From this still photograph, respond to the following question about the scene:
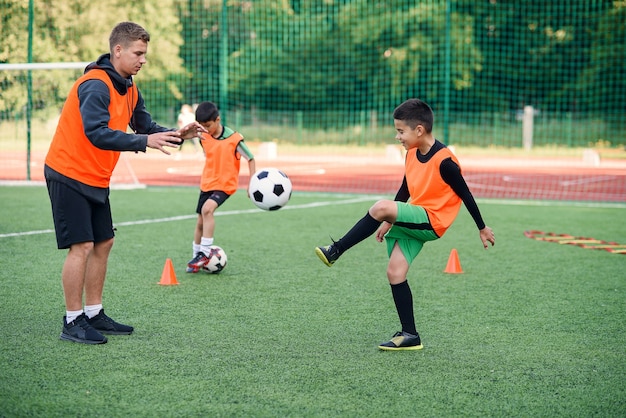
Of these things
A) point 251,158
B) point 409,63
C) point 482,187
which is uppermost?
point 409,63

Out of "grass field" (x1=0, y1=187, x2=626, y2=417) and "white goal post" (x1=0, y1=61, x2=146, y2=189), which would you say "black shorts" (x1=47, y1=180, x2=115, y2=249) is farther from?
"white goal post" (x1=0, y1=61, x2=146, y2=189)

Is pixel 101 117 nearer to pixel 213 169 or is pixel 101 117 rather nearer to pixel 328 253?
pixel 328 253

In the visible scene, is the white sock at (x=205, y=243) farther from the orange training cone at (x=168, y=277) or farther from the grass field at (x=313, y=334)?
the orange training cone at (x=168, y=277)

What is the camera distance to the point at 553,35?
35156 mm

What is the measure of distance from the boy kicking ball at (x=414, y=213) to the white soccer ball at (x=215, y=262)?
2660 millimetres

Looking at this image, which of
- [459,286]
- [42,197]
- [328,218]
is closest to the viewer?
[459,286]

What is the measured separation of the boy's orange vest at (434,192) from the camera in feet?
16.5

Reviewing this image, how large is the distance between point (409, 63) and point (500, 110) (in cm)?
560

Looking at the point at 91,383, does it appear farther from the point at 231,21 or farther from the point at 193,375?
the point at 231,21

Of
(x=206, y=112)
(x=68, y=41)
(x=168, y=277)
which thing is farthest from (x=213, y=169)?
(x=68, y=41)

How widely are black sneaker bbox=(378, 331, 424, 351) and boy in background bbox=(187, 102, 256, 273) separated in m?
3.18

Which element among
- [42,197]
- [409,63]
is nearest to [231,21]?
[409,63]

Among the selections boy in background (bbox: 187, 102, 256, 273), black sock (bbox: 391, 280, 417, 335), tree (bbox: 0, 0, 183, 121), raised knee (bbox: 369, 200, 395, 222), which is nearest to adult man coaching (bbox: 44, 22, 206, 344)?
raised knee (bbox: 369, 200, 395, 222)

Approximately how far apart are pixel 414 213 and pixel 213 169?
3559 mm
